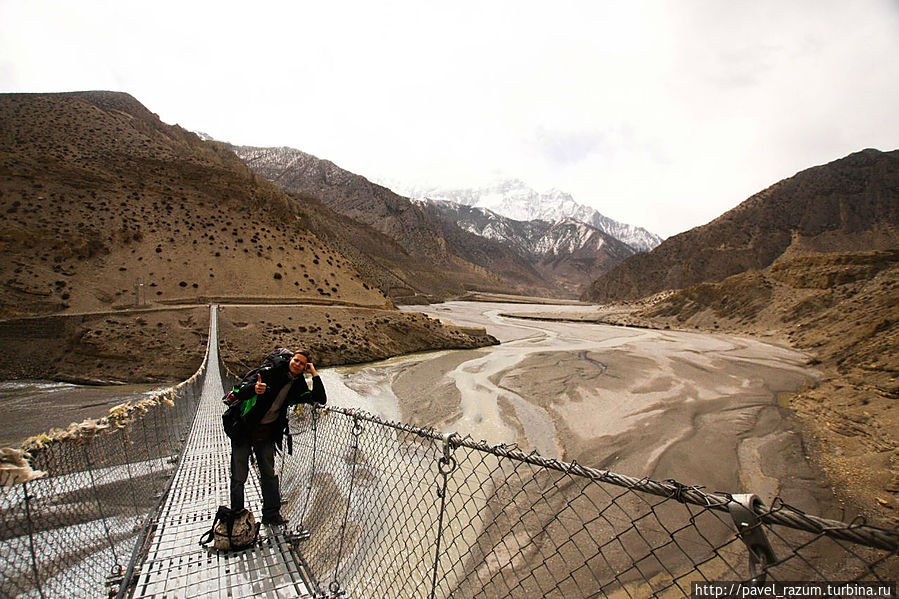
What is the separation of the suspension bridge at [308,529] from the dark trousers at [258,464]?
0.34 meters

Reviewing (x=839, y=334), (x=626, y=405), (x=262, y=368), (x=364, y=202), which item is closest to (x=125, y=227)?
(x=262, y=368)

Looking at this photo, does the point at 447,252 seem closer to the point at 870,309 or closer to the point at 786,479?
the point at 870,309

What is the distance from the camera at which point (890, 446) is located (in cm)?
891

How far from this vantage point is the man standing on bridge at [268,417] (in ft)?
11.3

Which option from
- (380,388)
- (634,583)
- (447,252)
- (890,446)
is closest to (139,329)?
(380,388)

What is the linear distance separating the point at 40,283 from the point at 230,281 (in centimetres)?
985

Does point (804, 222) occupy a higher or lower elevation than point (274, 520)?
higher

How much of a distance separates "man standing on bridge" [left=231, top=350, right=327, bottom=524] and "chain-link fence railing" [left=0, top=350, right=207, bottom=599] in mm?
972

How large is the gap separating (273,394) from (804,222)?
307ft

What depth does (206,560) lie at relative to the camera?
10.6 feet

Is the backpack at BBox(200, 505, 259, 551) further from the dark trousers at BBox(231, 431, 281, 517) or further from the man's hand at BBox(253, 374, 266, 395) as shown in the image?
the man's hand at BBox(253, 374, 266, 395)

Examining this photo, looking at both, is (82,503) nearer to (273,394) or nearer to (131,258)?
(273,394)

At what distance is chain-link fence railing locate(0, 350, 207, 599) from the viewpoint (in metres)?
2.68

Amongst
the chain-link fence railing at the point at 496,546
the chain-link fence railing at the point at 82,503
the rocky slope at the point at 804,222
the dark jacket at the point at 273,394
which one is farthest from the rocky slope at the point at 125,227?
the rocky slope at the point at 804,222
